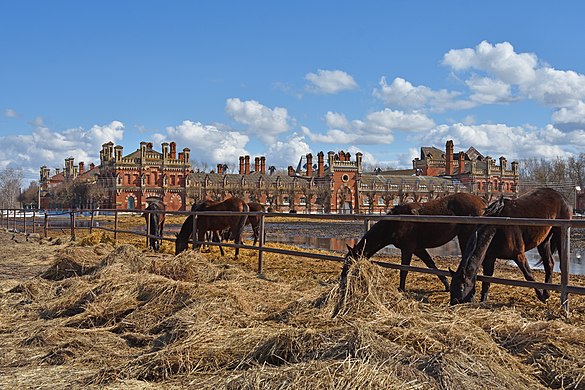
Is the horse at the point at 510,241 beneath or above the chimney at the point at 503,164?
beneath

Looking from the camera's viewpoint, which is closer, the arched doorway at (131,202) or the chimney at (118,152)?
the chimney at (118,152)

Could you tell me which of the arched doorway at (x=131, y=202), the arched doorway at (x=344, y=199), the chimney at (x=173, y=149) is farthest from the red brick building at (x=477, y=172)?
the arched doorway at (x=131, y=202)

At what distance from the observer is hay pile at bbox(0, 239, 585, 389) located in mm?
3168

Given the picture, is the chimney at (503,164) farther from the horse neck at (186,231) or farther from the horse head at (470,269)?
the horse head at (470,269)

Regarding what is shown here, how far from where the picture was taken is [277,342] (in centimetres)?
372

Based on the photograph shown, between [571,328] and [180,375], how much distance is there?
289 cm

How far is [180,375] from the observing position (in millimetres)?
3635

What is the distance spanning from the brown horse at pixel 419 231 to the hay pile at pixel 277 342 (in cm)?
215

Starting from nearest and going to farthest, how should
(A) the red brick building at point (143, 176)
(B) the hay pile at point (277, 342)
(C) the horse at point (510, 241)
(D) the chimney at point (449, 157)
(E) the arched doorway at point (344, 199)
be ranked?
(B) the hay pile at point (277, 342) < (C) the horse at point (510, 241) < (A) the red brick building at point (143, 176) < (E) the arched doorway at point (344, 199) < (D) the chimney at point (449, 157)

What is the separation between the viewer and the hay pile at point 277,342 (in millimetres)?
3168

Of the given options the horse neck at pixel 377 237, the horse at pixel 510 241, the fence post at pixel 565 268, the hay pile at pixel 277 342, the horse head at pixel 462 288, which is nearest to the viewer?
the hay pile at pixel 277 342

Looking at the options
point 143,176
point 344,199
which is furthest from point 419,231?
point 344,199

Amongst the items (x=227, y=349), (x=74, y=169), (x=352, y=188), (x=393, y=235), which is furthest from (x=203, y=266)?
(x=74, y=169)

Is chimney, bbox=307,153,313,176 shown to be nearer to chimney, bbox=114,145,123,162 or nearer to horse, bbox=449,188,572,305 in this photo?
chimney, bbox=114,145,123,162
